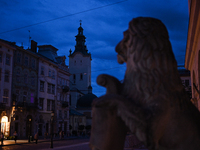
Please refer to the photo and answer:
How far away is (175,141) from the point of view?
6.87ft

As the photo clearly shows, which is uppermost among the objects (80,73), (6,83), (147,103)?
(80,73)

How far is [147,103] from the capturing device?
6.28ft

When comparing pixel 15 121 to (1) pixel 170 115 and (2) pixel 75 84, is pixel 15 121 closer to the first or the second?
(1) pixel 170 115

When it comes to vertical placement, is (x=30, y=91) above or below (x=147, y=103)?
above

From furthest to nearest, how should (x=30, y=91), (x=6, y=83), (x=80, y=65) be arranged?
(x=80, y=65)
(x=30, y=91)
(x=6, y=83)

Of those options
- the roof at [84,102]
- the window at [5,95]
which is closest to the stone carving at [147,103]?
the window at [5,95]

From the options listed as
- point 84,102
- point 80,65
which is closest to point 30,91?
point 84,102

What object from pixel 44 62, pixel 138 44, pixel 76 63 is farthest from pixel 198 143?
pixel 76 63

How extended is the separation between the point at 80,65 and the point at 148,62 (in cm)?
8129

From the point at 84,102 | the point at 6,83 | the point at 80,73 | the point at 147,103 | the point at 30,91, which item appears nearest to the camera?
the point at 147,103

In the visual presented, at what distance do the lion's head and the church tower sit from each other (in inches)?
3117

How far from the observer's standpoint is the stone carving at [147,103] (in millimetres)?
1857

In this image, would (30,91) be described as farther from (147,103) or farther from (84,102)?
(147,103)

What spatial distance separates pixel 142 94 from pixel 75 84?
8243cm
